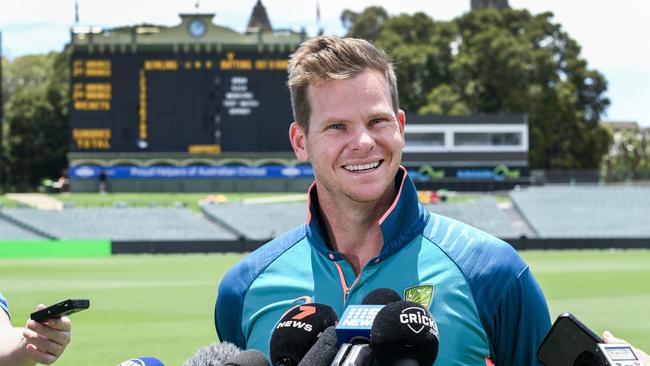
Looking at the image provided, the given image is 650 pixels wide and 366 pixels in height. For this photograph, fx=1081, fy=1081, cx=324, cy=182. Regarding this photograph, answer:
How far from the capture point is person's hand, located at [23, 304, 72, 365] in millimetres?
3371

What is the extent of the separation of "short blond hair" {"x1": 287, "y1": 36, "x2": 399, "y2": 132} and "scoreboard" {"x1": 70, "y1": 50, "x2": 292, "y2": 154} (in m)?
45.0

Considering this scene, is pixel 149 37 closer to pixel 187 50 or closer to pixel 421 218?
pixel 187 50

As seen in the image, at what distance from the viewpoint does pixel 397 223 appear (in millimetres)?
3527

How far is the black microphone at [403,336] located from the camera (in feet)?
7.72

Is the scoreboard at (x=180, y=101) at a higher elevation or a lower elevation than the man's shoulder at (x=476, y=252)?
lower

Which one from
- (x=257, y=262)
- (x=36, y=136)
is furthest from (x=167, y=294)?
(x=36, y=136)

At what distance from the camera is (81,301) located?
2818mm

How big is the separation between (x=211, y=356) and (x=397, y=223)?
1238 mm

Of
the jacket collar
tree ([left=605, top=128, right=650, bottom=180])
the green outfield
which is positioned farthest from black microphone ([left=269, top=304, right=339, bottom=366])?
tree ([left=605, top=128, right=650, bottom=180])

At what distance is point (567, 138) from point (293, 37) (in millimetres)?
35418

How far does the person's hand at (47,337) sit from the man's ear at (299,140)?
0.95m

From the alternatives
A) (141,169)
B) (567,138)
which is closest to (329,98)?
(141,169)

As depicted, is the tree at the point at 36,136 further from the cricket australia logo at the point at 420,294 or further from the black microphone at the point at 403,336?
the black microphone at the point at 403,336

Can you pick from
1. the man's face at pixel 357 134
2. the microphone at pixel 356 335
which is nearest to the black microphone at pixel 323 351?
the microphone at pixel 356 335
